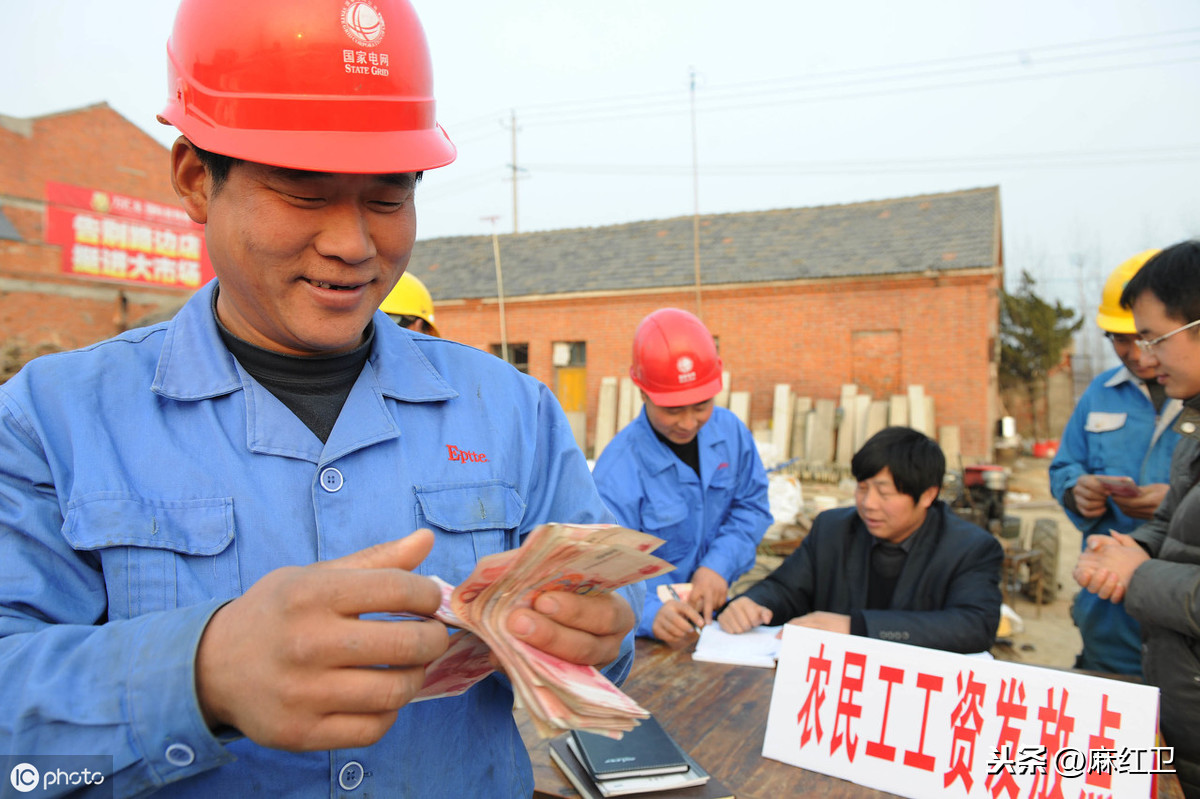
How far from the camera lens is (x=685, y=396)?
145 inches

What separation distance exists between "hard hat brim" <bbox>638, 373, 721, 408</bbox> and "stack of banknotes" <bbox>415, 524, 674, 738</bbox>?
8.80 ft

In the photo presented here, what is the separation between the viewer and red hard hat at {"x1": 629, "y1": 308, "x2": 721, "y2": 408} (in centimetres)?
368

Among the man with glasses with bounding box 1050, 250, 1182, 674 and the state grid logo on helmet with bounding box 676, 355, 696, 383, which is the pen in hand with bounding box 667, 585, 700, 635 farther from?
the man with glasses with bounding box 1050, 250, 1182, 674

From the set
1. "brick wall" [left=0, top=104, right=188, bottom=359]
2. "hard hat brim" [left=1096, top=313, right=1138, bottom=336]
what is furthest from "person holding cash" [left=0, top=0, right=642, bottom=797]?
"brick wall" [left=0, top=104, right=188, bottom=359]

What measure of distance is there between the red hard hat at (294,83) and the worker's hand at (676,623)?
→ 2.27 m

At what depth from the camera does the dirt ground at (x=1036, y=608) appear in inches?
240

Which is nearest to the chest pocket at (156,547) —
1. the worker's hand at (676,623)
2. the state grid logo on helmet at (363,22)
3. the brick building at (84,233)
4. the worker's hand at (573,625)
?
the worker's hand at (573,625)

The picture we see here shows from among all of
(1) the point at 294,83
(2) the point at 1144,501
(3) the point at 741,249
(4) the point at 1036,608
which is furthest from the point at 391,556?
(3) the point at 741,249

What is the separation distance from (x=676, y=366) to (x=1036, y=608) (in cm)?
608

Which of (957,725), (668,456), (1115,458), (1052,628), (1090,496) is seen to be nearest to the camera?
(957,725)

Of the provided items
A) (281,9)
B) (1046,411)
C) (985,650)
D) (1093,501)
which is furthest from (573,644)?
(1046,411)

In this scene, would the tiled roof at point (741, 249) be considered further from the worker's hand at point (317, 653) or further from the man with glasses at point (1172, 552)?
the worker's hand at point (317, 653)

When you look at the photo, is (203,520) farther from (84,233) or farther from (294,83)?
(84,233)

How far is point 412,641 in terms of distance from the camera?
2.64ft
